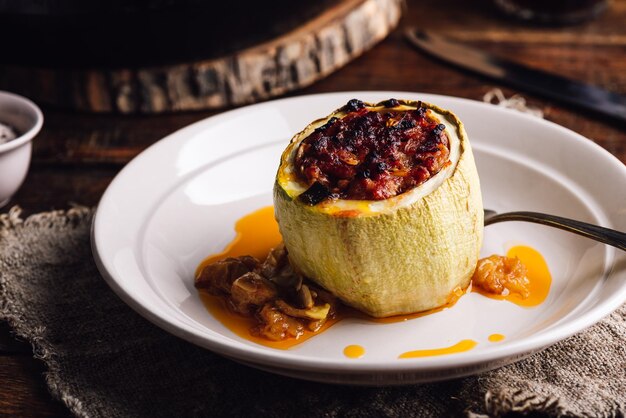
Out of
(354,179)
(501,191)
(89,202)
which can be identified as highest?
(354,179)

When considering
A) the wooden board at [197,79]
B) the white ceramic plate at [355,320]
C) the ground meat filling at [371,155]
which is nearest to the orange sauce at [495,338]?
the white ceramic plate at [355,320]

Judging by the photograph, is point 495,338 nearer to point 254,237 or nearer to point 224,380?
point 224,380

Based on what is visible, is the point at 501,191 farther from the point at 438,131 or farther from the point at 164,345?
the point at 164,345

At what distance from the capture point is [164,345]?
242 centimetres

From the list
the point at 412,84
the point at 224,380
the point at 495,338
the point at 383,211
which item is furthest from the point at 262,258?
the point at 412,84

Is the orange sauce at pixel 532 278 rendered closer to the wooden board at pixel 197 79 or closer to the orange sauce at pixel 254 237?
the orange sauce at pixel 254 237

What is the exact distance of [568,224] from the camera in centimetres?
250

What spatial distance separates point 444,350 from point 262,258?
754 mm

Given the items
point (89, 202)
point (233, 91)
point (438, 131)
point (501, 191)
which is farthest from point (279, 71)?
point (438, 131)

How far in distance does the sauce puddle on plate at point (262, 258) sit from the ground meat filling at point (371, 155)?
15.9 inches

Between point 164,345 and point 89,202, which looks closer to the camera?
point 164,345

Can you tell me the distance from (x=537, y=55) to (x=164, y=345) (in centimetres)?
289

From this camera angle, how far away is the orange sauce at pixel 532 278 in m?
2.44

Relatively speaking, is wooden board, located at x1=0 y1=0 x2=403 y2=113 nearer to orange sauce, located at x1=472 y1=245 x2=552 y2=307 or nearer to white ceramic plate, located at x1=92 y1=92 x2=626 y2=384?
white ceramic plate, located at x1=92 y1=92 x2=626 y2=384
